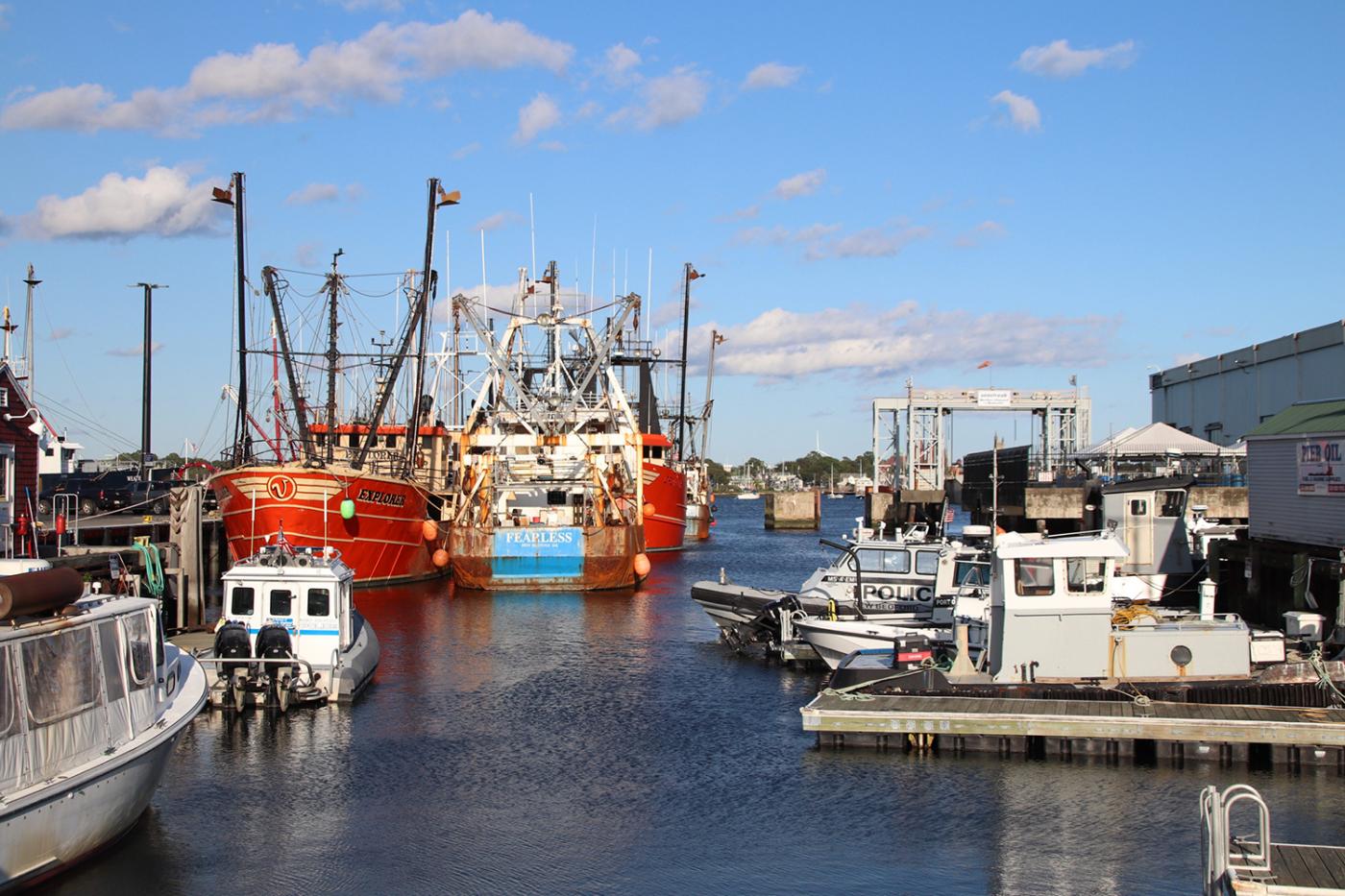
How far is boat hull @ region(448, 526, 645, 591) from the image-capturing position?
4469 cm

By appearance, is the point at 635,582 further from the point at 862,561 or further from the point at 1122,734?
the point at 1122,734

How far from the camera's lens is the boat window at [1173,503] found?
3516 cm

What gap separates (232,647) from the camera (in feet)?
76.5

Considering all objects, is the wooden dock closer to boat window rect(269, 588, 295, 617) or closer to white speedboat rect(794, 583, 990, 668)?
white speedboat rect(794, 583, 990, 668)

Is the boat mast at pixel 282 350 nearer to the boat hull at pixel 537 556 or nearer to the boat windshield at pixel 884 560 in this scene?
the boat hull at pixel 537 556

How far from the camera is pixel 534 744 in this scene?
863 inches

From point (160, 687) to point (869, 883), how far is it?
9.03 m

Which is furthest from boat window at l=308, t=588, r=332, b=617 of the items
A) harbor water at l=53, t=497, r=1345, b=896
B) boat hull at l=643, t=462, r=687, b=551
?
boat hull at l=643, t=462, r=687, b=551

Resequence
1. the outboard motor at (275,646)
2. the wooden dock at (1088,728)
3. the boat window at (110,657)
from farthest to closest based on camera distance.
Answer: the outboard motor at (275,646), the wooden dock at (1088,728), the boat window at (110,657)

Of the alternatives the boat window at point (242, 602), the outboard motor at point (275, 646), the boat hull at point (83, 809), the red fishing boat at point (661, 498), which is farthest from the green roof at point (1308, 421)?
the red fishing boat at point (661, 498)

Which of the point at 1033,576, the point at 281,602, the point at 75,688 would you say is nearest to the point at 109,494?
the point at 281,602

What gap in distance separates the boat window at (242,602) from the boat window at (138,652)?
803 centimetres

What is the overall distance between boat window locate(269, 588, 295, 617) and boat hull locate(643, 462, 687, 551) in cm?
3687

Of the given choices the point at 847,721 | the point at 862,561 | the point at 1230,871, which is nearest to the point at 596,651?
the point at 862,561
